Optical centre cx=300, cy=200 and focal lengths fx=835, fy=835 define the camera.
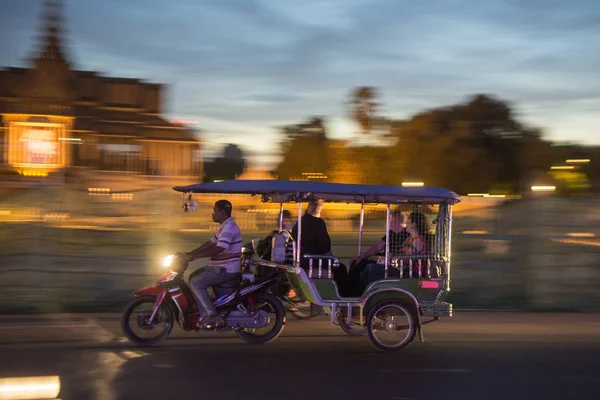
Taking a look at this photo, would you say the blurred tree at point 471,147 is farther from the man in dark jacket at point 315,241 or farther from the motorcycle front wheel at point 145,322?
the motorcycle front wheel at point 145,322

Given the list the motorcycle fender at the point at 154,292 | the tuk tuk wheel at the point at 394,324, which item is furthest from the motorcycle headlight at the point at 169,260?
the tuk tuk wheel at the point at 394,324

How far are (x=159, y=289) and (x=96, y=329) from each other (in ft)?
6.66

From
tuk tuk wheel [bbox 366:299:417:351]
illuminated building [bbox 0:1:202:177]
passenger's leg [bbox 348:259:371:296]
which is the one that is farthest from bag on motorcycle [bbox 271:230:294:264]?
illuminated building [bbox 0:1:202:177]

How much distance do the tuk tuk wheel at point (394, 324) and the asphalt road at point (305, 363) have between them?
17 cm

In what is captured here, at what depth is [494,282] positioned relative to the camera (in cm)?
1734

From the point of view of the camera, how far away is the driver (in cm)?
1066

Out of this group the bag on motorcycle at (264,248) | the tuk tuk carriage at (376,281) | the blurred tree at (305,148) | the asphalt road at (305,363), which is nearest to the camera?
the asphalt road at (305,363)

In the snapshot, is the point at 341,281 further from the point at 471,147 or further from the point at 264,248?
the point at 471,147

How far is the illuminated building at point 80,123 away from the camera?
6028 cm

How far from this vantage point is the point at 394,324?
10.9m

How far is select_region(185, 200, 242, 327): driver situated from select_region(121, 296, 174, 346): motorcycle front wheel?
1.46 ft

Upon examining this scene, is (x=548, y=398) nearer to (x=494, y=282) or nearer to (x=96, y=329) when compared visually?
(x=96, y=329)

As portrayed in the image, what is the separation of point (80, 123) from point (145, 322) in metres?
57.3

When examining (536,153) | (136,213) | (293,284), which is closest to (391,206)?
(293,284)
